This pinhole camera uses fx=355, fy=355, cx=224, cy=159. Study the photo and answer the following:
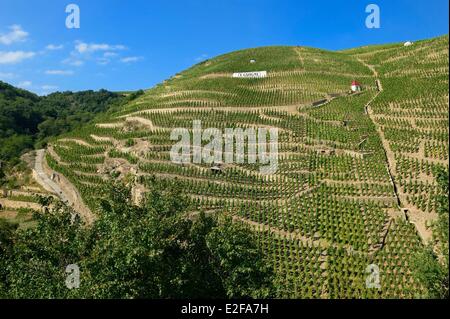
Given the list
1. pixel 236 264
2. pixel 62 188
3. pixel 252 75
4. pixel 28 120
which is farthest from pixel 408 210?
pixel 28 120

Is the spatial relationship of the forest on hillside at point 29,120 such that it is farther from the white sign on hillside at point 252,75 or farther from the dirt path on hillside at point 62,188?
the white sign on hillside at point 252,75

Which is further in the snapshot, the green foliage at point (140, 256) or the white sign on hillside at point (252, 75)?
the white sign on hillside at point (252, 75)

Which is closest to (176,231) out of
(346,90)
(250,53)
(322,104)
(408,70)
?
(322,104)

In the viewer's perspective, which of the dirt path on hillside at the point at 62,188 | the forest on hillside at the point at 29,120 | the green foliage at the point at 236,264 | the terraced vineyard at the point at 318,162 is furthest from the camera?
the forest on hillside at the point at 29,120

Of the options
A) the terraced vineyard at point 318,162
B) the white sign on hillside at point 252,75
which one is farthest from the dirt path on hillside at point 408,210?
the white sign on hillside at point 252,75

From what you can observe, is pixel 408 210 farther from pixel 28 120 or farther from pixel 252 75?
pixel 28 120

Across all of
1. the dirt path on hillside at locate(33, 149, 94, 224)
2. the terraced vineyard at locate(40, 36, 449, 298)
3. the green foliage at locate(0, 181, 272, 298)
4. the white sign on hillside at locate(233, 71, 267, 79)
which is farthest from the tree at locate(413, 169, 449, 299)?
the white sign on hillside at locate(233, 71, 267, 79)

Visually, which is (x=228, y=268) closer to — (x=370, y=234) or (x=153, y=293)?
(x=153, y=293)
